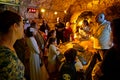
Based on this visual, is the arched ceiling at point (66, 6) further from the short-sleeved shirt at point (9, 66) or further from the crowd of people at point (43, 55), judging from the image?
the short-sleeved shirt at point (9, 66)

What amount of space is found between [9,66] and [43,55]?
183 inches

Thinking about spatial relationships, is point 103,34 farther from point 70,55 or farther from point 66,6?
point 66,6

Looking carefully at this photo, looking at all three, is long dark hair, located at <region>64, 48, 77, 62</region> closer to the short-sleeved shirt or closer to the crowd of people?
→ the crowd of people

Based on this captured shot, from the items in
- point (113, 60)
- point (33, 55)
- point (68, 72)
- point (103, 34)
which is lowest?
point (33, 55)

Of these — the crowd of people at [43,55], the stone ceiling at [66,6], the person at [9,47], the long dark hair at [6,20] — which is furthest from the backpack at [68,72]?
the stone ceiling at [66,6]

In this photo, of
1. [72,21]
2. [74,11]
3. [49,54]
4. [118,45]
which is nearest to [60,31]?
[72,21]

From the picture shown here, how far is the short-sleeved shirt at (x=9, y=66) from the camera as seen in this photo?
207cm

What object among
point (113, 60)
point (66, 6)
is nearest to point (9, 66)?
point (113, 60)

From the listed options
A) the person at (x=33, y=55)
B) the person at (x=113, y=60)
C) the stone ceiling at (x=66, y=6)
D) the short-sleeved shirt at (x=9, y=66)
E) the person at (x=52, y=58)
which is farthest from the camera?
the stone ceiling at (x=66, y=6)

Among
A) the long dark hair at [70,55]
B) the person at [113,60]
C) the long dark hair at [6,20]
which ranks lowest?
the long dark hair at [70,55]

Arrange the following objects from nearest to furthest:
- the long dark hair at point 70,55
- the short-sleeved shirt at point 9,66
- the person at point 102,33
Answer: the short-sleeved shirt at point 9,66 < the long dark hair at point 70,55 < the person at point 102,33

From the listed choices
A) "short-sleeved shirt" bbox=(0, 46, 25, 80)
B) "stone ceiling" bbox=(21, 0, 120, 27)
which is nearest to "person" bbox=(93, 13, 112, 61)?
"short-sleeved shirt" bbox=(0, 46, 25, 80)

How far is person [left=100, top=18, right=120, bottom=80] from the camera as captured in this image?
2.33m

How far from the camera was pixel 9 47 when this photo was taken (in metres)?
2.22
